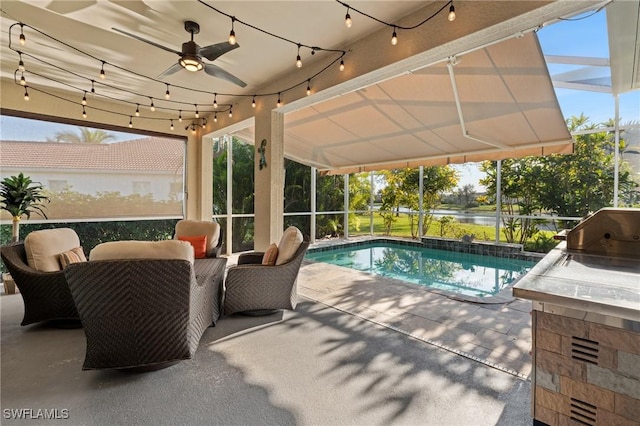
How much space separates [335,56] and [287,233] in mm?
2567

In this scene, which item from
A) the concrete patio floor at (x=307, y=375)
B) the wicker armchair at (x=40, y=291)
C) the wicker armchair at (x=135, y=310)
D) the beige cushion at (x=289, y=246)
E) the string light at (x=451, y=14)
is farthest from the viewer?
the beige cushion at (x=289, y=246)

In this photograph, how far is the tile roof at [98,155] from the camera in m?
5.55

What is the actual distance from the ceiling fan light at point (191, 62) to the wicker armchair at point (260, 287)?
239cm

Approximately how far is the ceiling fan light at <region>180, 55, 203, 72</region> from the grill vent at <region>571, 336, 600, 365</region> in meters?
4.01

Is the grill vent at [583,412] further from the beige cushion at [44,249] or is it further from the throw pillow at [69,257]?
the beige cushion at [44,249]

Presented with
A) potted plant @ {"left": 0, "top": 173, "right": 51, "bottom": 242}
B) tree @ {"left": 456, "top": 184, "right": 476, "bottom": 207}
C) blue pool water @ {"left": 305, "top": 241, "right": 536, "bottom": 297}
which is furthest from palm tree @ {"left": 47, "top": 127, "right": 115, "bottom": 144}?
tree @ {"left": 456, "top": 184, "right": 476, "bottom": 207}

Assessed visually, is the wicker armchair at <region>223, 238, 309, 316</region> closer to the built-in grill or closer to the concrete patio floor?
Answer: the concrete patio floor

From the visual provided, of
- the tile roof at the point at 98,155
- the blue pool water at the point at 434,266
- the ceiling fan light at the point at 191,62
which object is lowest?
the blue pool water at the point at 434,266

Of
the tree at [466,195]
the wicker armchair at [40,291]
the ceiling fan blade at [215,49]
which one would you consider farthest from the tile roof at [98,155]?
the tree at [466,195]

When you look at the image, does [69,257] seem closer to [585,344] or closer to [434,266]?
[585,344]

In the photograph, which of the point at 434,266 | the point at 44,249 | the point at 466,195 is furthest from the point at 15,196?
the point at 466,195

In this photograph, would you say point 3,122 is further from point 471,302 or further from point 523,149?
point 523,149

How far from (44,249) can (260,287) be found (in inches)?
98.2

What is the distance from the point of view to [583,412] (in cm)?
138
